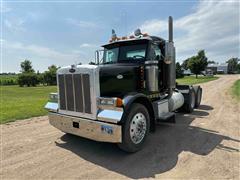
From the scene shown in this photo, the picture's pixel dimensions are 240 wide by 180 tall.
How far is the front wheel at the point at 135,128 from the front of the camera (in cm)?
417

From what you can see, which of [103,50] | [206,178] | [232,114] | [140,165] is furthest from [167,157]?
[232,114]

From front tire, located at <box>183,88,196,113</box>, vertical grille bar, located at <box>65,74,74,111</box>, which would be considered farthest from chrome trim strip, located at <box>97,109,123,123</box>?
front tire, located at <box>183,88,196,113</box>

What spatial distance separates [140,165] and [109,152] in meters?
0.92

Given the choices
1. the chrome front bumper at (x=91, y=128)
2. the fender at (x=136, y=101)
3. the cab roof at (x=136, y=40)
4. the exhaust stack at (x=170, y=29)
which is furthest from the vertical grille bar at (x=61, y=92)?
the exhaust stack at (x=170, y=29)

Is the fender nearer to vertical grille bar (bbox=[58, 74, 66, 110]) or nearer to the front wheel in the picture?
the front wheel

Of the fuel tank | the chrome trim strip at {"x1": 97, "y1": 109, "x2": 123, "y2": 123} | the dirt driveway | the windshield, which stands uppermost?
the windshield

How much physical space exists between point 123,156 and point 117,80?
5.68ft

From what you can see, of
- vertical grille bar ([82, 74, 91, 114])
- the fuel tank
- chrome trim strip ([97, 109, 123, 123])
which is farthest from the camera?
the fuel tank

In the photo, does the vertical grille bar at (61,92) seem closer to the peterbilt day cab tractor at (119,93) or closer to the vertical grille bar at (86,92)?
the peterbilt day cab tractor at (119,93)

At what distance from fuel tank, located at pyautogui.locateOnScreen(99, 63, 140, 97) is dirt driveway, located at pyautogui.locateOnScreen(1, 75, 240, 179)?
1.37m

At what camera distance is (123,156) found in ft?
14.3

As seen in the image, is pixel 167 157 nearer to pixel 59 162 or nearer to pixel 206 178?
pixel 206 178

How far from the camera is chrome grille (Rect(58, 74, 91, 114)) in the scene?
4305mm

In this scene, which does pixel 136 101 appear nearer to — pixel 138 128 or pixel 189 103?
pixel 138 128
